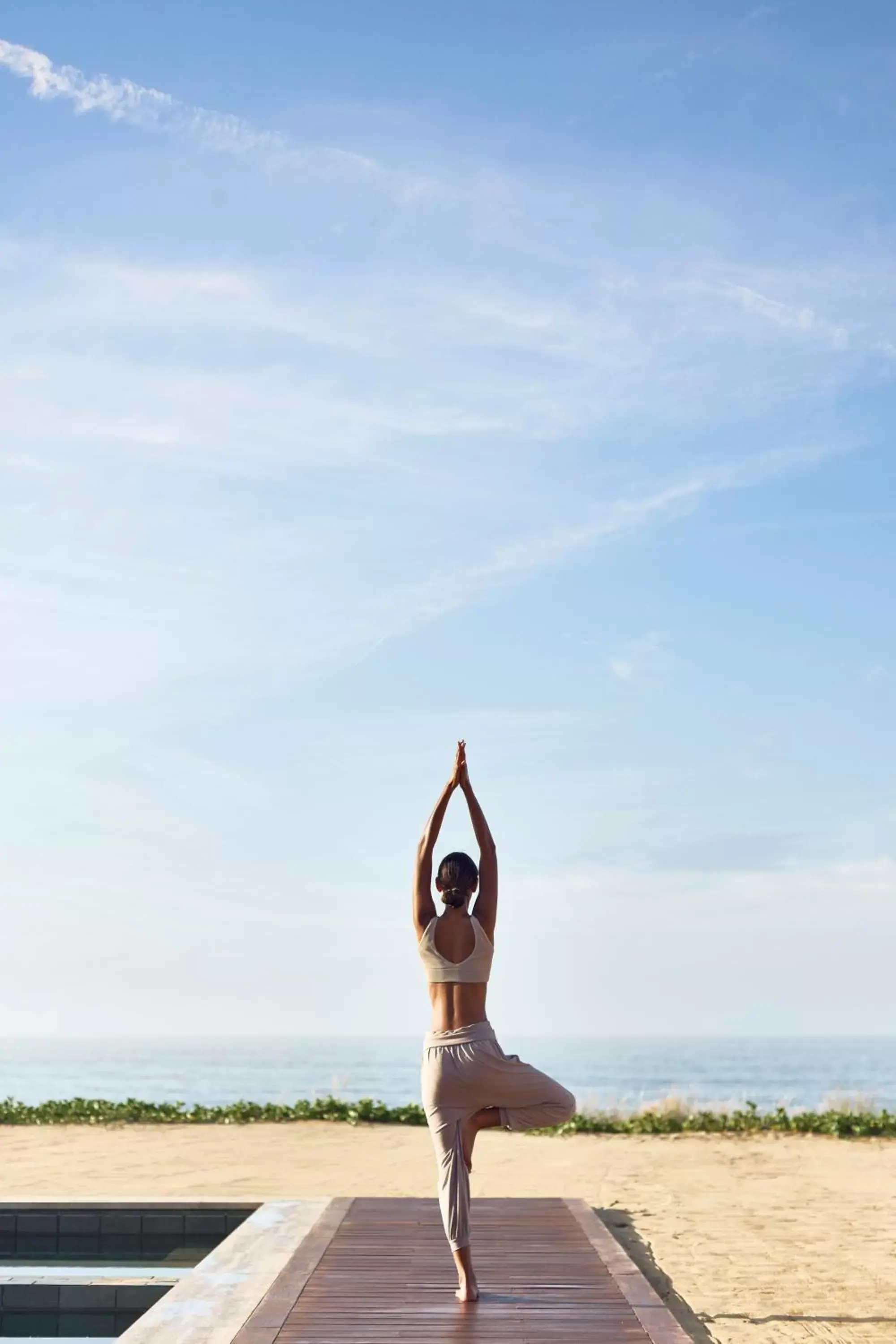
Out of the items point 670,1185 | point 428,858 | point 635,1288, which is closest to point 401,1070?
point 670,1185

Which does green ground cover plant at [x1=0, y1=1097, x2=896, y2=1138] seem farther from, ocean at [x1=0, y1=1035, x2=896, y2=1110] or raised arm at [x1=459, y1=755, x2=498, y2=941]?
ocean at [x1=0, y1=1035, x2=896, y2=1110]

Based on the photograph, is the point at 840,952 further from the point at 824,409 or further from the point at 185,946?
the point at 824,409

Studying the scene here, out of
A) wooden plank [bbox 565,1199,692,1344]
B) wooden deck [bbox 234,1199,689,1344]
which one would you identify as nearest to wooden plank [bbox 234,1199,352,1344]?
wooden deck [bbox 234,1199,689,1344]

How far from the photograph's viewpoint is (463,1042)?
5.81 metres

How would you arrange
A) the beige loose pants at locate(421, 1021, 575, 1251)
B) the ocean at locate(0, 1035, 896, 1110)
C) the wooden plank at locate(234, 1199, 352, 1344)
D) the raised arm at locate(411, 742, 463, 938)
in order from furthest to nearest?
the ocean at locate(0, 1035, 896, 1110) → the raised arm at locate(411, 742, 463, 938) → the beige loose pants at locate(421, 1021, 575, 1251) → the wooden plank at locate(234, 1199, 352, 1344)

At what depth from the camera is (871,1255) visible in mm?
8578

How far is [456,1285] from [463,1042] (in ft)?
4.56

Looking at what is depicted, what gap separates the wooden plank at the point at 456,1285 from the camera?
5445 millimetres

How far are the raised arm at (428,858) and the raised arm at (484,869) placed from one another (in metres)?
0.07

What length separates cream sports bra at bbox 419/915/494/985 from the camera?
580 cm

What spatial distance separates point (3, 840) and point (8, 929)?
20203 mm

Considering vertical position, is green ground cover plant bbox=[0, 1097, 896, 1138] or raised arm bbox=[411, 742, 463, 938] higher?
raised arm bbox=[411, 742, 463, 938]

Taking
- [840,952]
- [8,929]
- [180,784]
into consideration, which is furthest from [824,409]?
[8,929]

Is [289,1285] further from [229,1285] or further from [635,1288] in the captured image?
[635,1288]
